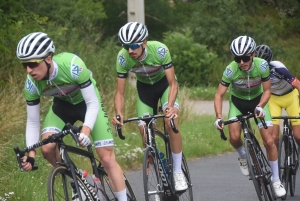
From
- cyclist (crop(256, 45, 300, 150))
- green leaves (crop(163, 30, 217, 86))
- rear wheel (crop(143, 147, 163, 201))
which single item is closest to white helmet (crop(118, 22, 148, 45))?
rear wheel (crop(143, 147, 163, 201))

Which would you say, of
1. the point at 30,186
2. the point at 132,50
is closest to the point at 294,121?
the point at 132,50

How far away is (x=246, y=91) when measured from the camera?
1009cm

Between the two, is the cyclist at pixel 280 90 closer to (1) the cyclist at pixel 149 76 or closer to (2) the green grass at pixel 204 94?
(1) the cyclist at pixel 149 76

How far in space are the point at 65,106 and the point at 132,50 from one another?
139 cm

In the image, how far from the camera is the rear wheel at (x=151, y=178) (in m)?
8.48

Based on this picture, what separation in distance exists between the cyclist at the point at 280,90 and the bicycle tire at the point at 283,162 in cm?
18

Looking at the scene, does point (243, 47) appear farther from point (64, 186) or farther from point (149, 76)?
point (64, 186)

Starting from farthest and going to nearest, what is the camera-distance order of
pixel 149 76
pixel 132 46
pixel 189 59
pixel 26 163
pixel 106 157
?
pixel 189 59, pixel 149 76, pixel 132 46, pixel 106 157, pixel 26 163

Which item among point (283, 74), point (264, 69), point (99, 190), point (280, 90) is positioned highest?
point (264, 69)

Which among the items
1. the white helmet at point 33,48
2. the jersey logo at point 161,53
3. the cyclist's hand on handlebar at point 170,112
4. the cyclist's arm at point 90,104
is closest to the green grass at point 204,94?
the jersey logo at point 161,53

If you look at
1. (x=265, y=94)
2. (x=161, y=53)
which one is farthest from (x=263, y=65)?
(x=161, y=53)

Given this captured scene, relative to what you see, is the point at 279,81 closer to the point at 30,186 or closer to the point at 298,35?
the point at 30,186

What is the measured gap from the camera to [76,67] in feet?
23.6

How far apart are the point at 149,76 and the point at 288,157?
2547mm
